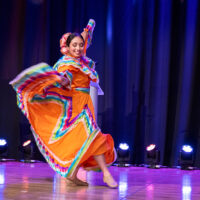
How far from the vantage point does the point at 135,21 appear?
4.79 metres

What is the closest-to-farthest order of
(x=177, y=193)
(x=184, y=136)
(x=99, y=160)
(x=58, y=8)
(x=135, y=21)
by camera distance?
(x=177, y=193) → (x=99, y=160) → (x=184, y=136) → (x=135, y=21) → (x=58, y=8)

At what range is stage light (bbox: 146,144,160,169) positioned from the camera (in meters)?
4.33

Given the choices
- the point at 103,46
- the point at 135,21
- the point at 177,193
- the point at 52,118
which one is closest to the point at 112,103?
the point at 103,46

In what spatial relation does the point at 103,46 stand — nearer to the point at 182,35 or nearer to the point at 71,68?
the point at 182,35

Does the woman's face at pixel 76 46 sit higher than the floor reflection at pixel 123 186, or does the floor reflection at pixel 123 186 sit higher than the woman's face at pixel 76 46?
the woman's face at pixel 76 46

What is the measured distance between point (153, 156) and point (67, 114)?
181 cm

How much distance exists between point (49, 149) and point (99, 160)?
394mm

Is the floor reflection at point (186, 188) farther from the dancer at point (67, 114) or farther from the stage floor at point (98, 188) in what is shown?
the dancer at point (67, 114)

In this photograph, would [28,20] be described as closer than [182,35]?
No

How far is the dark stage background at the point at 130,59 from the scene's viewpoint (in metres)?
4.50

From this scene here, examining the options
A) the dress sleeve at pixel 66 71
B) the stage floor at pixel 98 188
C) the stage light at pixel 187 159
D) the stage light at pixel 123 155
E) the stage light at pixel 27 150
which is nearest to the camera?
the stage floor at pixel 98 188

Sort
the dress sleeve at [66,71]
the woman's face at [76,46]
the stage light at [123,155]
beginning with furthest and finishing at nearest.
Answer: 1. the stage light at [123,155]
2. the woman's face at [76,46]
3. the dress sleeve at [66,71]

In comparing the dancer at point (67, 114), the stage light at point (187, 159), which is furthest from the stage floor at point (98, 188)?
the stage light at point (187, 159)

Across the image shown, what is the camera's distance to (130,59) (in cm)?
476
